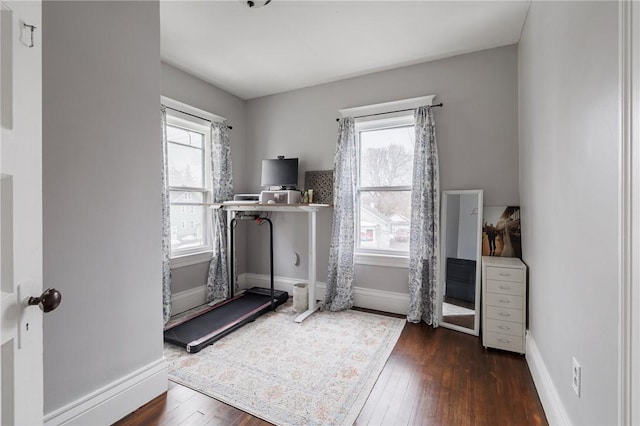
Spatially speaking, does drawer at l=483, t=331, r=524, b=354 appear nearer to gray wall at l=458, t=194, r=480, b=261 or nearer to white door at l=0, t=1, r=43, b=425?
gray wall at l=458, t=194, r=480, b=261

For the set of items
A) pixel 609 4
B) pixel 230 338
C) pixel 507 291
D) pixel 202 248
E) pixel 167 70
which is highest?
pixel 167 70

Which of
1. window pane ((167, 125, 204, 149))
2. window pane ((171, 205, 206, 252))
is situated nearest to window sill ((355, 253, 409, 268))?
window pane ((171, 205, 206, 252))

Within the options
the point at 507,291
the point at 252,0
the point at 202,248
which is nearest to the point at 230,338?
the point at 202,248

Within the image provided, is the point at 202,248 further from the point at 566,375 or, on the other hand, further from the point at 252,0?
the point at 566,375

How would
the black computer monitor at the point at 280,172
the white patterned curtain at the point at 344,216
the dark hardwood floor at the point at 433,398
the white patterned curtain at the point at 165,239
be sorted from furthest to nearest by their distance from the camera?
the black computer monitor at the point at 280,172 → the white patterned curtain at the point at 344,216 → the white patterned curtain at the point at 165,239 → the dark hardwood floor at the point at 433,398

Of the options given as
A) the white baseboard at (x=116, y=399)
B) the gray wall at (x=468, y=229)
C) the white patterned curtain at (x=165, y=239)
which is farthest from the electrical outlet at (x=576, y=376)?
the white patterned curtain at (x=165, y=239)

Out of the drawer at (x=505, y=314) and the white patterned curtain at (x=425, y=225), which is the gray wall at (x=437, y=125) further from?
the drawer at (x=505, y=314)

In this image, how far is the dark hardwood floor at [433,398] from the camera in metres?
1.62

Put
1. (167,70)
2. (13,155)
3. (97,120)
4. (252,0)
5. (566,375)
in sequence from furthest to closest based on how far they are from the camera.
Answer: (167,70) < (252,0) < (97,120) < (566,375) < (13,155)

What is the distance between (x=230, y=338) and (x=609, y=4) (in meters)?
3.14

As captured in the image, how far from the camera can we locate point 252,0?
2068mm

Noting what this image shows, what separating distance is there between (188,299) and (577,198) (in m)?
3.62

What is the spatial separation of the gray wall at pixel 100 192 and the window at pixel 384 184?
225 cm

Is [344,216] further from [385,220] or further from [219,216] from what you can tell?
[219,216]
